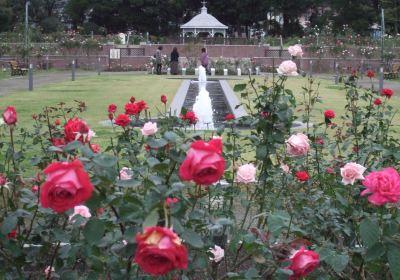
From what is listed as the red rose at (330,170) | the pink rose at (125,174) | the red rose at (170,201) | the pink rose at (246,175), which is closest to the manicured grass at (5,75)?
the red rose at (330,170)

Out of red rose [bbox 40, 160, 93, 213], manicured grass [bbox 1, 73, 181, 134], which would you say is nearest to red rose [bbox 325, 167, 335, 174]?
red rose [bbox 40, 160, 93, 213]

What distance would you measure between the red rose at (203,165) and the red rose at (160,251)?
0.20 meters

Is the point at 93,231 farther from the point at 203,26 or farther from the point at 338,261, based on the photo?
the point at 203,26

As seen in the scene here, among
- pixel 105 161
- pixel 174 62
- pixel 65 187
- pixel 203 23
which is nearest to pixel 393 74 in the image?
pixel 174 62

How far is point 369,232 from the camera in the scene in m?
2.10

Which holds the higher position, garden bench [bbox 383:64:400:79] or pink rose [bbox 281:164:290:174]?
garden bench [bbox 383:64:400:79]

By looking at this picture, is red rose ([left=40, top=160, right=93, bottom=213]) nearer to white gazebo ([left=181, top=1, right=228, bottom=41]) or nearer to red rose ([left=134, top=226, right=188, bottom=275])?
red rose ([left=134, top=226, right=188, bottom=275])

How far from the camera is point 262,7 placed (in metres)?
50.0

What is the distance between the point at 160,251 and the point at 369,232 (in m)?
0.90

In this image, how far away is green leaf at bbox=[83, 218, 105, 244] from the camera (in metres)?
1.91

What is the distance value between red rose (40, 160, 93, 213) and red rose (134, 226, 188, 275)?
0.20 meters

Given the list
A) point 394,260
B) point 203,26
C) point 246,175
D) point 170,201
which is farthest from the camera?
point 203,26

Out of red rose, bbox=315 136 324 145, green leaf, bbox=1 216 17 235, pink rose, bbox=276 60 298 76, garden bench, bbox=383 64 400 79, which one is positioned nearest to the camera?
green leaf, bbox=1 216 17 235

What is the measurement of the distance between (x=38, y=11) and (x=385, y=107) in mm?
51655
